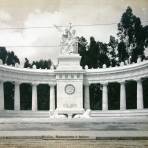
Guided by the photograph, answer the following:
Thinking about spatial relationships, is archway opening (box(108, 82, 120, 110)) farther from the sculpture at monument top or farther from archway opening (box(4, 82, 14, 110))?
archway opening (box(4, 82, 14, 110))

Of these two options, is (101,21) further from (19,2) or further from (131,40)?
(131,40)

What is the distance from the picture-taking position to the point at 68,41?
49875 mm

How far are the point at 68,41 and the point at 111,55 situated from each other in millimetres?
9442

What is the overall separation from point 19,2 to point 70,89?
1067 inches

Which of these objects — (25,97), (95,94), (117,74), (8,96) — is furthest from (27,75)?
(25,97)

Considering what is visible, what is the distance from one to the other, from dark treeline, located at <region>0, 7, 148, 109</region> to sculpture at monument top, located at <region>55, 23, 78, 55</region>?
4769mm

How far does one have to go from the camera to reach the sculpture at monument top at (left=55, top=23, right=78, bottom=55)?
4938cm

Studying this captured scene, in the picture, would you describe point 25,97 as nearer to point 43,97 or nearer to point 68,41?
point 43,97

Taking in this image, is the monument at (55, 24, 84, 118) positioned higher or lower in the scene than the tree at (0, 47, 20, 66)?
lower

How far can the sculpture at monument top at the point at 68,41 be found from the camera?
49375 millimetres

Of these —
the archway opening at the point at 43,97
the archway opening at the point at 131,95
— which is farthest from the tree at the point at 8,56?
the archway opening at the point at 131,95

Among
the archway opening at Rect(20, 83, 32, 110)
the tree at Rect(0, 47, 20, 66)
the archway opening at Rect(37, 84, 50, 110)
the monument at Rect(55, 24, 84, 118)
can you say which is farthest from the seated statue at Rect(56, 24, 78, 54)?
the archway opening at Rect(20, 83, 32, 110)

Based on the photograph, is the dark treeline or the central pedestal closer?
the central pedestal

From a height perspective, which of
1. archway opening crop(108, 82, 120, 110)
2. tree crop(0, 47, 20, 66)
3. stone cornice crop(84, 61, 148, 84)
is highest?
tree crop(0, 47, 20, 66)
